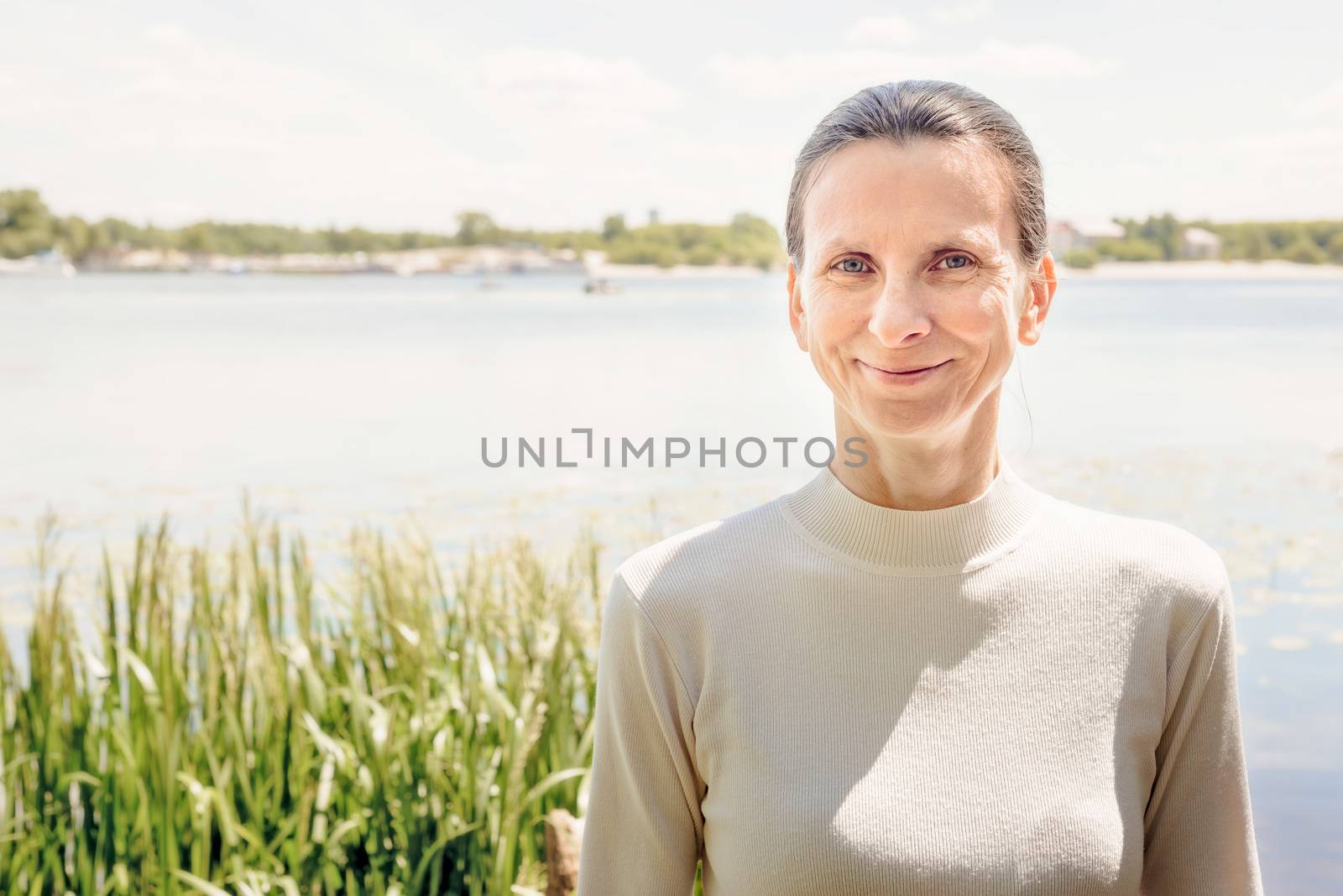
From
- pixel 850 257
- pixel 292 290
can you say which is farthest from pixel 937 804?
pixel 292 290

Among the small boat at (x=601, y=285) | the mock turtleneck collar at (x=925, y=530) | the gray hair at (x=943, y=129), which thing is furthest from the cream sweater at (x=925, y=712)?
the small boat at (x=601, y=285)

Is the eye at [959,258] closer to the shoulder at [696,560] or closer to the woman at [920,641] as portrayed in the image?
the woman at [920,641]

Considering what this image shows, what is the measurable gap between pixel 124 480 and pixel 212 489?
3.38ft

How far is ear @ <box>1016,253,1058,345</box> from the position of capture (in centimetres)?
118

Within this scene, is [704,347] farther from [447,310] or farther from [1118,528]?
[1118,528]

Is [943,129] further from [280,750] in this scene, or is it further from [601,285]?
[601,285]

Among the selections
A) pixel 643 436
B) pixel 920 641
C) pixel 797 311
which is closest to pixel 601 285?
pixel 643 436

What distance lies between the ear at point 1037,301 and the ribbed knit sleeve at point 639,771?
1.52ft

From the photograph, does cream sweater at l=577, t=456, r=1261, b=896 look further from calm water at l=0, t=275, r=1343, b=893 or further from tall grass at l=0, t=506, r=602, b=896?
tall grass at l=0, t=506, r=602, b=896

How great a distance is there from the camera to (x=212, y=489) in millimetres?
9703

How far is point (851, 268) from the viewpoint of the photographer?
1116 mm

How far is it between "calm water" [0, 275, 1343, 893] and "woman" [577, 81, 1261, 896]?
0.30 metres
